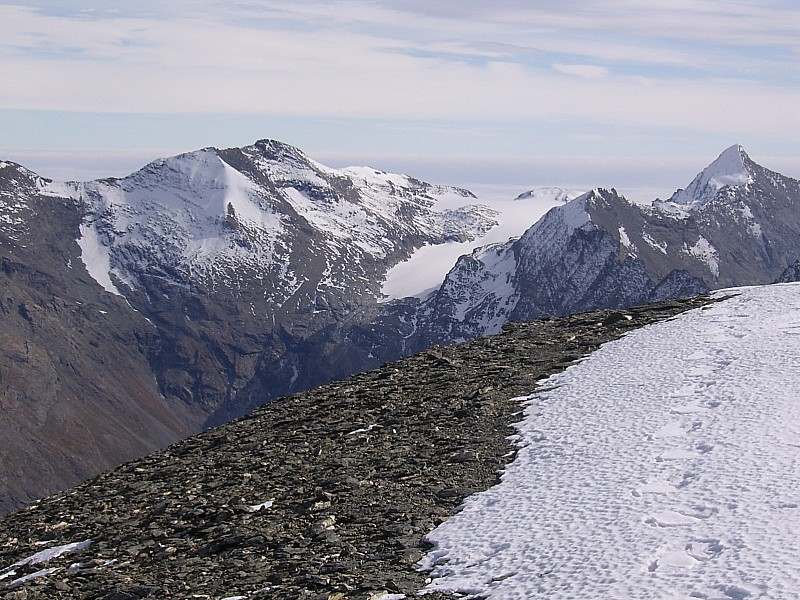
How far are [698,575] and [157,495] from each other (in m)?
15.2

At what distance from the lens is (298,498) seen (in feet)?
Answer: 79.3

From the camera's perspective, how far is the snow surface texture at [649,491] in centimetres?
1773

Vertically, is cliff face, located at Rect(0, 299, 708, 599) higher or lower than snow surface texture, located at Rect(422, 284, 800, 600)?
lower

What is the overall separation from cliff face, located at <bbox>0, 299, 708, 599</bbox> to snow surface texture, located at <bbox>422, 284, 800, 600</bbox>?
1176 mm

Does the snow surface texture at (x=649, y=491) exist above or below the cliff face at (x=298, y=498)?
above

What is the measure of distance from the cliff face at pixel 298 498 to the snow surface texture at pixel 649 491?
1176 millimetres

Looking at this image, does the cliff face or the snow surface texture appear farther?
the cliff face

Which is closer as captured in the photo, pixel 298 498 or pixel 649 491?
pixel 649 491

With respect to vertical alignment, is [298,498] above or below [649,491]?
below

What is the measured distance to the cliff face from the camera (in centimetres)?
1995

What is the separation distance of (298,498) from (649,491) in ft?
27.0

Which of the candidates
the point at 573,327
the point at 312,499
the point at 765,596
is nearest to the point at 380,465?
the point at 312,499

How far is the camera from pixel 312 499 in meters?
23.8

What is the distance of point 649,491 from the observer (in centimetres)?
2152
